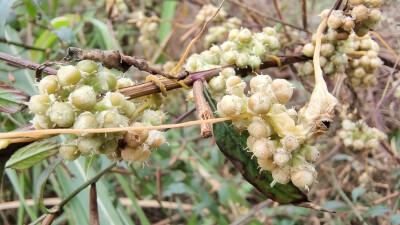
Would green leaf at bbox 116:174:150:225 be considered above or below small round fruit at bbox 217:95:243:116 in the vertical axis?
below

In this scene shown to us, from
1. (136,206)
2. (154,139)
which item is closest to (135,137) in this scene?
(154,139)

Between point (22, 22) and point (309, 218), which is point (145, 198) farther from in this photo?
point (22, 22)

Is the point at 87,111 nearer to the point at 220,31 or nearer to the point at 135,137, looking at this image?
the point at 135,137

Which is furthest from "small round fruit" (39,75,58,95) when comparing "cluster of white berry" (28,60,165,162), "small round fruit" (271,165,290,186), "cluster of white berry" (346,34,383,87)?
"cluster of white berry" (346,34,383,87)

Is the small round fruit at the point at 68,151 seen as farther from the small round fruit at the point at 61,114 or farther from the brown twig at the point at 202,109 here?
the brown twig at the point at 202,109

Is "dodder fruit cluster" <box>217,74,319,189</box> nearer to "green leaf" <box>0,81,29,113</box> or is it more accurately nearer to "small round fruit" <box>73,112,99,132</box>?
"small round fruit" <box>73,112,99,132</box>

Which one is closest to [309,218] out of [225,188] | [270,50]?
[225,188]
